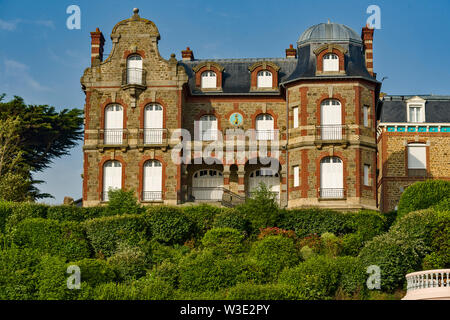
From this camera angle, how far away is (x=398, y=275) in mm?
37125

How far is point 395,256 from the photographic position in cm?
3762

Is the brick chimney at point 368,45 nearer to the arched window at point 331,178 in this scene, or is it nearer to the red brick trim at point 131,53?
the arched window at point 331,178

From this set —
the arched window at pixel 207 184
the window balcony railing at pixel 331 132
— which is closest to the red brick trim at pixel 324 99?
the window balcony railing at pixel 331 132

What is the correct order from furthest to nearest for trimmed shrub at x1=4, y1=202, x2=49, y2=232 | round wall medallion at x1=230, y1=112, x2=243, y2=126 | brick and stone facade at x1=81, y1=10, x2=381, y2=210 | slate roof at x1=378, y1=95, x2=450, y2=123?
slate roof at x1=378, y1=95, x2=450, y2=123, round wall medallion at x1=230, y1=112, x2=243, y2=126, brick and stone facade at x1=81, y1=10, x2=381, y2=210, trimmed shrub at x1=4, y1=202, x2=49, y2=232

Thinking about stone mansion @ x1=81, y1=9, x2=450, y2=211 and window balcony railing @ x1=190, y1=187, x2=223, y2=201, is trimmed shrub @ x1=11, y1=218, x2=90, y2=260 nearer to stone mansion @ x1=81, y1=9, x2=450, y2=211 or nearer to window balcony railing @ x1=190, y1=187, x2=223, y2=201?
stone mansion @ x1=81, y1=9, x2=450, y2=211

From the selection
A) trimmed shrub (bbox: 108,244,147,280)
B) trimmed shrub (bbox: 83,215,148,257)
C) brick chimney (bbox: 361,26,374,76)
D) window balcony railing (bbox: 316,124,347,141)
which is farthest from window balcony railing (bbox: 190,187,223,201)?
brick chimney (bbox: 361,26,374,76)

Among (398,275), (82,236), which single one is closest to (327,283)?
(398,275)

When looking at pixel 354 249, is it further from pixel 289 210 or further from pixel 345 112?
pixel 345 112

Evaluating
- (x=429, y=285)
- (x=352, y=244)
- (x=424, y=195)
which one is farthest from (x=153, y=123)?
(x=429, y=285)

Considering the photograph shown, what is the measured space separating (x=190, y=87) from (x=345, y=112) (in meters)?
9.12

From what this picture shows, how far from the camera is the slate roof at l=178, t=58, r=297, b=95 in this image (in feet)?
170

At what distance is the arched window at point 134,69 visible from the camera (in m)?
49.7

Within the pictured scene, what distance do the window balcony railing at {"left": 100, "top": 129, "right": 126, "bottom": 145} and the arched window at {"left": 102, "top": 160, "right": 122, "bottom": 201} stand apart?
3.50ft
